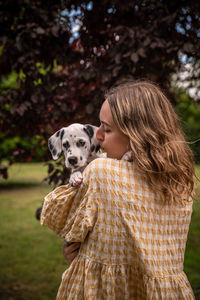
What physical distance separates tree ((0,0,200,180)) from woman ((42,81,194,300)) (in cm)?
109

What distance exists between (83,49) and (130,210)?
1871 millimetres

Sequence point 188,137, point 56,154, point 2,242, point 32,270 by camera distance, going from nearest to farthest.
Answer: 1. point 56,154
2. point 188,137
3. point 32,270
4. point 2,242

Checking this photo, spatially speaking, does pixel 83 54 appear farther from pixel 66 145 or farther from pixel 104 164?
pixel 104 164

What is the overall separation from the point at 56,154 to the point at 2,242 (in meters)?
5.67

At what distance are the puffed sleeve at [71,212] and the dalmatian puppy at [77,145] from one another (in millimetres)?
169

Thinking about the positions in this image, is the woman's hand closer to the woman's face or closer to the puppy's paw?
the puppy's paw

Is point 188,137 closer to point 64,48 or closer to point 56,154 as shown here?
point 56,154

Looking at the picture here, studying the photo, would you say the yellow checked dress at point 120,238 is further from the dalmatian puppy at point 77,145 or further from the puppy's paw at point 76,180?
the dalmatian puppy at point 77,145

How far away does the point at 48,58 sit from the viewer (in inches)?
115

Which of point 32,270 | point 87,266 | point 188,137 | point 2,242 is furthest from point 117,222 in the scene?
point 2,242

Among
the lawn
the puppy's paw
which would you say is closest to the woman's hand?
the puppy's paw

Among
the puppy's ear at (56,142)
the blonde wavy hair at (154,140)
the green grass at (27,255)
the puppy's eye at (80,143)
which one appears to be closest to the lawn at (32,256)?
the green grass at (27,255)

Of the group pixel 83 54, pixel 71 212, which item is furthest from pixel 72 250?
pixel 83 54

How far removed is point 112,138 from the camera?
5.56 ft
